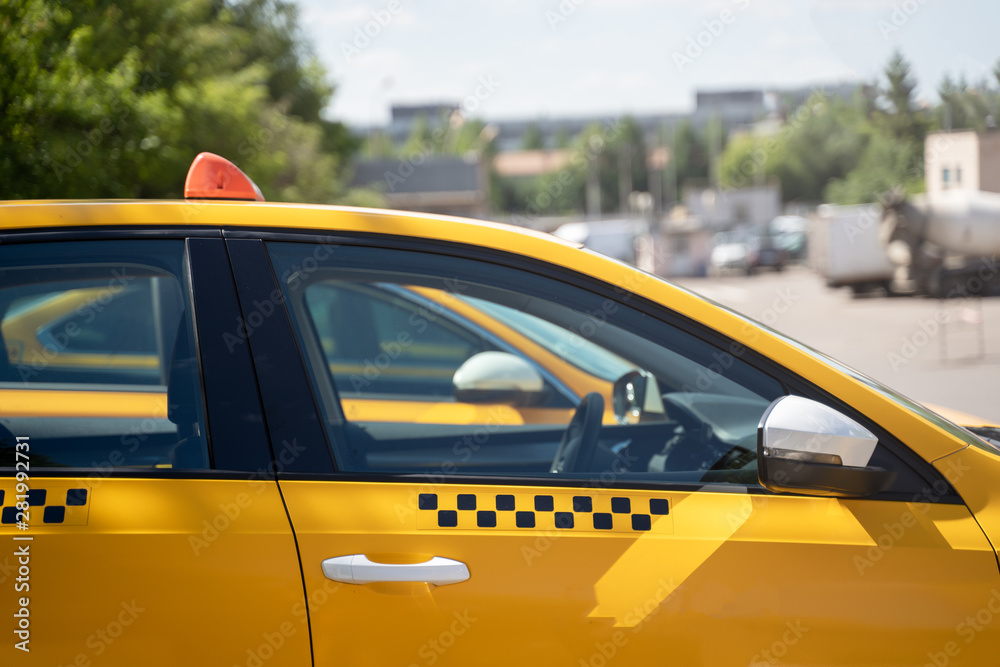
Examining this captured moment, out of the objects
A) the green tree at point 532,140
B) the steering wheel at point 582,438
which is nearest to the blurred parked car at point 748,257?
the steering wheel at point 582,438

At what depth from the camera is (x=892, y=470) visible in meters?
1.54

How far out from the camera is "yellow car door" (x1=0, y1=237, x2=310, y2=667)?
1413mm

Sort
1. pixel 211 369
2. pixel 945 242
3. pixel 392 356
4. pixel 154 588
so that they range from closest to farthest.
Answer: pixel 154 588
pixel 211 369
pixel 392 356
pixel 945 242

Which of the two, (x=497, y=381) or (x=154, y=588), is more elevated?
(x=154, y=588)

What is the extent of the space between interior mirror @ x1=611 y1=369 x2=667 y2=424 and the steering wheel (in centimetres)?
34

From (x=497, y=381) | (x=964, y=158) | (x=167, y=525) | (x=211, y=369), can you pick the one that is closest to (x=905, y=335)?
(x=964, y=158)

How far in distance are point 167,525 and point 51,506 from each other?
22cm

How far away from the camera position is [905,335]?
1387 centimetres

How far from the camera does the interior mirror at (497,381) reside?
3.51 meters

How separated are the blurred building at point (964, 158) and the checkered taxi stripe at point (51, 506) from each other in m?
7.81

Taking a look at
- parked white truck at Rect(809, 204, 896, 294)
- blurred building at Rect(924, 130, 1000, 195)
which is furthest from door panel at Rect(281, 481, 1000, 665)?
parked white truck at Rect(809, 204, 896, 294)

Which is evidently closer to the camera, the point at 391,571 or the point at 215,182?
the point at 391,571

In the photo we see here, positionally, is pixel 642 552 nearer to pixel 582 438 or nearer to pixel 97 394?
pixel 582 438

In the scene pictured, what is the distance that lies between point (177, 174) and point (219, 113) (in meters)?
1.42
